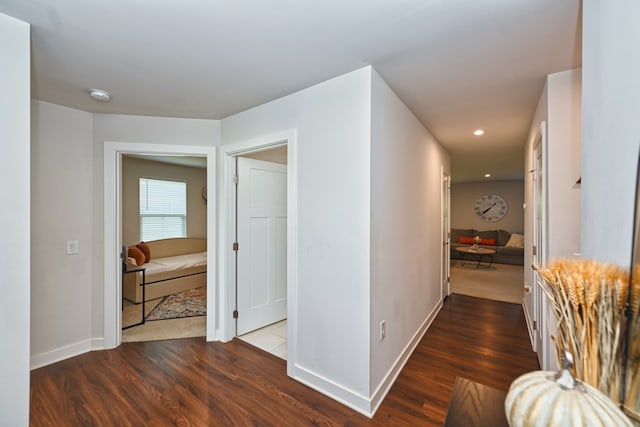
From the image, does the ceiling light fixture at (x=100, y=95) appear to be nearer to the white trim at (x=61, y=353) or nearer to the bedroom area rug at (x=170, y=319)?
the white trim at (x=61, y=353)

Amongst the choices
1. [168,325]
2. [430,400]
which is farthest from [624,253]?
[168,325]

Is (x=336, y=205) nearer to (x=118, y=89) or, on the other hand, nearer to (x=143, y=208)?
(x=118, y=89)

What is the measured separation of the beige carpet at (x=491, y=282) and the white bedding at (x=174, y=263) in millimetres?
4487

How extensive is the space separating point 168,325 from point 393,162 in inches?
123

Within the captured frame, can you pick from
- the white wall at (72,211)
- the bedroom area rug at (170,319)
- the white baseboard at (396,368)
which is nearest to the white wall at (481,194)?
the white baseboard at (396,368)

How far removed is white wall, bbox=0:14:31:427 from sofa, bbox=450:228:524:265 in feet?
25.3

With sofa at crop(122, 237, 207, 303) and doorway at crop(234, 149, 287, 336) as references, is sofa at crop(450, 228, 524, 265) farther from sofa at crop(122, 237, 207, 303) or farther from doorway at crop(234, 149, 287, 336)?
sofa at crop(122, 237, 207, 303)

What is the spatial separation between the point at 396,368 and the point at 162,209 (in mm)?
5002

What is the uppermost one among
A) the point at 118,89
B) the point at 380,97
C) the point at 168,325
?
the point at 118,89

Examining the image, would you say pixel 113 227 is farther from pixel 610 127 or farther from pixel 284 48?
pixel 610 127

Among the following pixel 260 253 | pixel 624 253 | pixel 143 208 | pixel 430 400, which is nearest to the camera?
pixel 624 253

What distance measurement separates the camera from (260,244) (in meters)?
3.09

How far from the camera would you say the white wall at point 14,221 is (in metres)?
1.30

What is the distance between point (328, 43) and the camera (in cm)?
157
